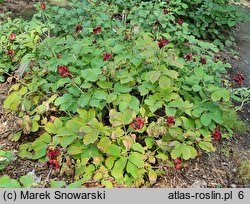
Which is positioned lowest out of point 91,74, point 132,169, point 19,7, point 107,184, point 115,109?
point 19,7

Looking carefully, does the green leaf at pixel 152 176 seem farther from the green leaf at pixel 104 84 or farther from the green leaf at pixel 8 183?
the green leaf at pixel 8 183

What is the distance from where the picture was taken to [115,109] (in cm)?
294

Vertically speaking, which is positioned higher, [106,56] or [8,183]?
[106,56]

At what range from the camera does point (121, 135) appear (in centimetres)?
272

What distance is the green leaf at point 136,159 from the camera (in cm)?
262

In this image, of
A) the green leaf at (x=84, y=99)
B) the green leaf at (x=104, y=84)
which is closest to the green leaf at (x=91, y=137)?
the green leaf at (x=84, y=99)

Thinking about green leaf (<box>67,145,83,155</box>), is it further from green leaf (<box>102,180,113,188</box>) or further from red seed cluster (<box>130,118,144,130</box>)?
red seed cluster (<box>130,118,144,130</box>)

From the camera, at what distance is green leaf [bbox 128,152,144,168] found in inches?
103

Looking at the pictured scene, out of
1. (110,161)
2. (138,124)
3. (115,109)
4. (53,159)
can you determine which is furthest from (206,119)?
(53,159)

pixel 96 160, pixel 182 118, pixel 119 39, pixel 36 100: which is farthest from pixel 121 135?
pixel 119 39

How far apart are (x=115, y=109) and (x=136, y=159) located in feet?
1.57

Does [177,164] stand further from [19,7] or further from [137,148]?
[19,7]

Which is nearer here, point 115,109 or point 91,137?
point 91,137

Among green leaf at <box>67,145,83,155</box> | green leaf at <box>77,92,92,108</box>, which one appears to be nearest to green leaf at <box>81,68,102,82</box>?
→ green leaf at <box>77,92,92,108</box>
